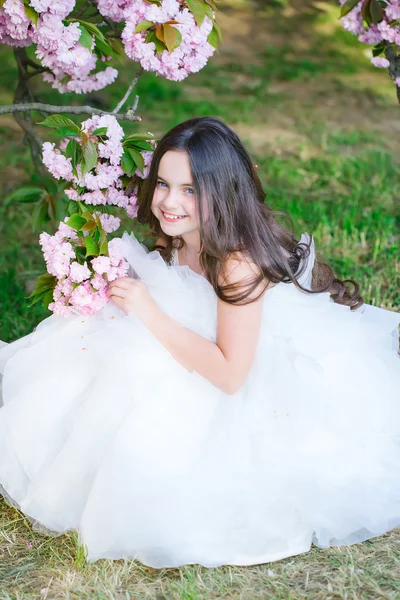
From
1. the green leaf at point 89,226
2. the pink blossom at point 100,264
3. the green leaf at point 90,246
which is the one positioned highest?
the green leaf at point 89,226

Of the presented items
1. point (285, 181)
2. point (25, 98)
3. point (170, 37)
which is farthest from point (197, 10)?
point (285, 181)

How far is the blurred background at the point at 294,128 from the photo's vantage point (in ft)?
12.1

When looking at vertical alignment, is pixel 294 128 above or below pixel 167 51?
below

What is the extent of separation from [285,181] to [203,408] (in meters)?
2.68

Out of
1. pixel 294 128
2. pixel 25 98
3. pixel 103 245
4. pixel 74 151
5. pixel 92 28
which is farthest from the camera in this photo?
pixel 294 128

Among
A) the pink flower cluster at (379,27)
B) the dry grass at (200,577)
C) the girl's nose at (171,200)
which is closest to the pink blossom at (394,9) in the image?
the pink flower cluster at (379,27)

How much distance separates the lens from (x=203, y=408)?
2150mm

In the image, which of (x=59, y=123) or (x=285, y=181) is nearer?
(x=59, y=123)

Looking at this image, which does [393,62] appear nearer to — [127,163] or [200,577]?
[127,163]

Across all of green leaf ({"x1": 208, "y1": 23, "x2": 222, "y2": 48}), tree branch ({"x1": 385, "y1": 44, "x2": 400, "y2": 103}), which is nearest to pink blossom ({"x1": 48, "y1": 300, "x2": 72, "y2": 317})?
green leaf ({"x1": 208, "y1": 23, "x2": 222, "y2": 48})

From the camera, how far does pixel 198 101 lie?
591 cm

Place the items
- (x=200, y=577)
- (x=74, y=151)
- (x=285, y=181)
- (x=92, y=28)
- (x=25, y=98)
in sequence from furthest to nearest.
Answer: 1. (x=285, y=181)
2. (x=25, y=98)
3. (x=92, y=28)
4. (x=74, y=151)
5. (x=200, y=577)

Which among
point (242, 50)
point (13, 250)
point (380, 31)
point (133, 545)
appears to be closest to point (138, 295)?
point (133, 545)

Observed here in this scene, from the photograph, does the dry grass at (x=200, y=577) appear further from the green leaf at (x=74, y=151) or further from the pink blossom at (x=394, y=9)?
the pink blossom at (x=394, y=9)
